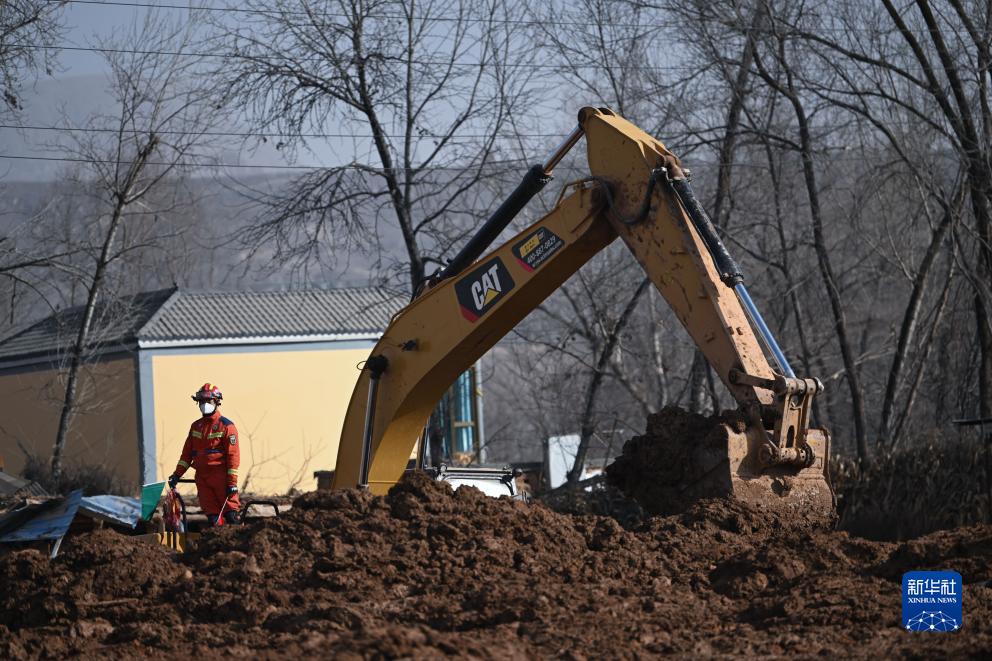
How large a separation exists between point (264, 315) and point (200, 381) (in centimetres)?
290

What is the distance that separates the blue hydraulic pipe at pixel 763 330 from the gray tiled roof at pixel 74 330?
18480 millimetres

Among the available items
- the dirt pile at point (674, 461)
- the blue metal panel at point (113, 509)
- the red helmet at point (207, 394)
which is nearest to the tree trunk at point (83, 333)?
the red helmet at point (207, 394)

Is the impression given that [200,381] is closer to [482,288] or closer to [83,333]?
[83,333]

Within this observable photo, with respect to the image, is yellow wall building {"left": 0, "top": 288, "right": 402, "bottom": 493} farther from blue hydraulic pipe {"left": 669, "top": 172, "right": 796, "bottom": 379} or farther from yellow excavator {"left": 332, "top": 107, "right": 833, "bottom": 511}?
blue hydraulic pipe {"left": 669, "top": 172, "right": 796, "bottom": 379}

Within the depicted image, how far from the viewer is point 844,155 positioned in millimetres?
18797

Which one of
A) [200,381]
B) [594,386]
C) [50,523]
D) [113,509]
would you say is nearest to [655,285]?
[113,509]

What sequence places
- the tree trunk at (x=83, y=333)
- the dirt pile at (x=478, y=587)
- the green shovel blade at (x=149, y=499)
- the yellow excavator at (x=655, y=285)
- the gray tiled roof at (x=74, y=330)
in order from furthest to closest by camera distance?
the gray tiled roof at (x=74, y=330)
the tree trunk at (x=83, y=333)
the green shovel blade at (x=149, y=499)
the yellow excavator at (x=655, y=285)
the dirt pile at (x=478, y=587)

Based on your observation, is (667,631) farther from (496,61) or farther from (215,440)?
(496,61)

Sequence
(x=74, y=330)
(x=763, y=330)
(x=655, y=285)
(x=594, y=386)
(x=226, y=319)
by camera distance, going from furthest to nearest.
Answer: (x=226, y=319)
(x=74, y=330)
(x=594, y=386)
(x=655, y=285)
(x=763, y=330)

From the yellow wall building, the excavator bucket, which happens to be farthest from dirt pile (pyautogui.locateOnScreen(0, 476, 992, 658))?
the yellow wall building

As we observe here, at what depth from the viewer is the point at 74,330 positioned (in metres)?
25.6

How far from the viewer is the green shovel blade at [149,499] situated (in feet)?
33.5

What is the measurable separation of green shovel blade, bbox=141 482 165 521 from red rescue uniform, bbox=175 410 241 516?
1.71ft

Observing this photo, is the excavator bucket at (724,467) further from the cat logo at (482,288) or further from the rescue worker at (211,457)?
the rescue worker at (211,457)
